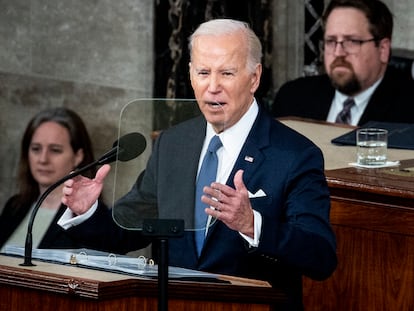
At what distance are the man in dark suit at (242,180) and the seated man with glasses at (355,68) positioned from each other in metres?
2.67

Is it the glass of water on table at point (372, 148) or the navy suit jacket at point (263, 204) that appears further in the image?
the glass of water on table at point (372, 148)

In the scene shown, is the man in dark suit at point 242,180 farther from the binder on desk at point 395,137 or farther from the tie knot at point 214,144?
the binder on desk at point 395,137

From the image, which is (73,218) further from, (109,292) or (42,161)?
(42,161)

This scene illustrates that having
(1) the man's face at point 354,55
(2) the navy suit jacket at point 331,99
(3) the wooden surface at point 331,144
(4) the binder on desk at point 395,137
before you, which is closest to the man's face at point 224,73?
(3) the wooden surface at point 331,144

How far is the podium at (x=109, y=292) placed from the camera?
172 inches

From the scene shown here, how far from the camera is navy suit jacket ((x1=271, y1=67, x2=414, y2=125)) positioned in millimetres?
7641

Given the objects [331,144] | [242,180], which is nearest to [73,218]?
[242,180]

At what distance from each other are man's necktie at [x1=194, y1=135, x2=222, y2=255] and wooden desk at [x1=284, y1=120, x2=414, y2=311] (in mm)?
1005

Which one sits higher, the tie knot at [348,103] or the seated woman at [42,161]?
the tie knot at [348,103]

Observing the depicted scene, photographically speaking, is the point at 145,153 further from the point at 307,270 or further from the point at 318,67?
the point at 318,67

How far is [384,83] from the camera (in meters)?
7.81

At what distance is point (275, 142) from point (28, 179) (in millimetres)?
2274

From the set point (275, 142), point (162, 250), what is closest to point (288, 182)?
point (275, 142)

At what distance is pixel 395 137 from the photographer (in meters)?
6.86
